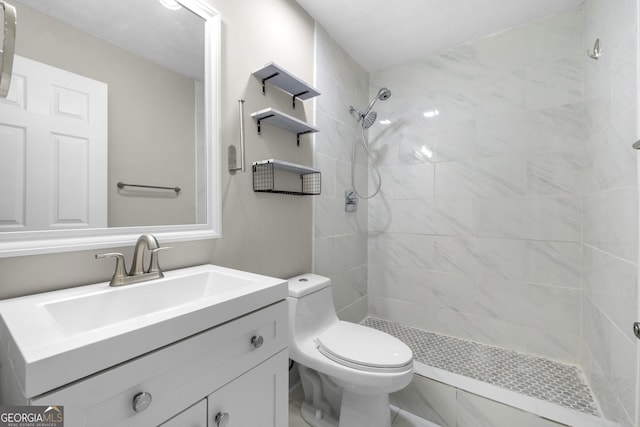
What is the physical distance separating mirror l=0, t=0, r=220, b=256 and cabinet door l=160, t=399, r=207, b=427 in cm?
60

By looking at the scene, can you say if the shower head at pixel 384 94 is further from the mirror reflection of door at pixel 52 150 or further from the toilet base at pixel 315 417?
the toilet base at pixel 315 417

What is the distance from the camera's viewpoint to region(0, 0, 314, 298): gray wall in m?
1.28

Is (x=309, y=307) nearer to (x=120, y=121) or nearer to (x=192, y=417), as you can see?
(x=192, y=417)

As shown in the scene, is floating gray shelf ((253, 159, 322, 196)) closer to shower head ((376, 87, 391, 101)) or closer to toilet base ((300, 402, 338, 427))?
shower head ((376, 87, 391, 101))

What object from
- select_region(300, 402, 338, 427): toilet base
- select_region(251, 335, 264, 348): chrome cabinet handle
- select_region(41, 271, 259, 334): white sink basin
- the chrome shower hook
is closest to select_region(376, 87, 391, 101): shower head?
the chrome shower hook

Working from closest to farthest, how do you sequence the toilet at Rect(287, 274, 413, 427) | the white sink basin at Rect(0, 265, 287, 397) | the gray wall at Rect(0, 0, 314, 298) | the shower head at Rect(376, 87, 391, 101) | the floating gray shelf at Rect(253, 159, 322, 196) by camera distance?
the white sink basin at Rect(0, 265, 287, 397) → the toilet at Rect(287, 274, 413, 427) → the gray wall at Rect(0, 0, 314, 298) → the floating gray shelf at Rect(253, 159, 322, 196) → the shower head at Rect(376, 87, 391, 101)

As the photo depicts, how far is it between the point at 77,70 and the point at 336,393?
173cm

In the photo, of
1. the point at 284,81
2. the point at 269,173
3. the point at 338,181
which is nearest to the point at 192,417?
the point at 269,173

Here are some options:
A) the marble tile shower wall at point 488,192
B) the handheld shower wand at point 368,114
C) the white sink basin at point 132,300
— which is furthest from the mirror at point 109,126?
the marble tile shower wall at point 488,192

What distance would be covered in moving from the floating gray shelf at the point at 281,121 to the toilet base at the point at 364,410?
1.38 m

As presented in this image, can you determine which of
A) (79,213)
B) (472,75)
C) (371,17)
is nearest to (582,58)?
(472,75)

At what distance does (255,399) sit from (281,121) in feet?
4.07

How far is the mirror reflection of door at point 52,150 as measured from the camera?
792 millimetres

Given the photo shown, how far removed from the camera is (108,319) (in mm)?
842
